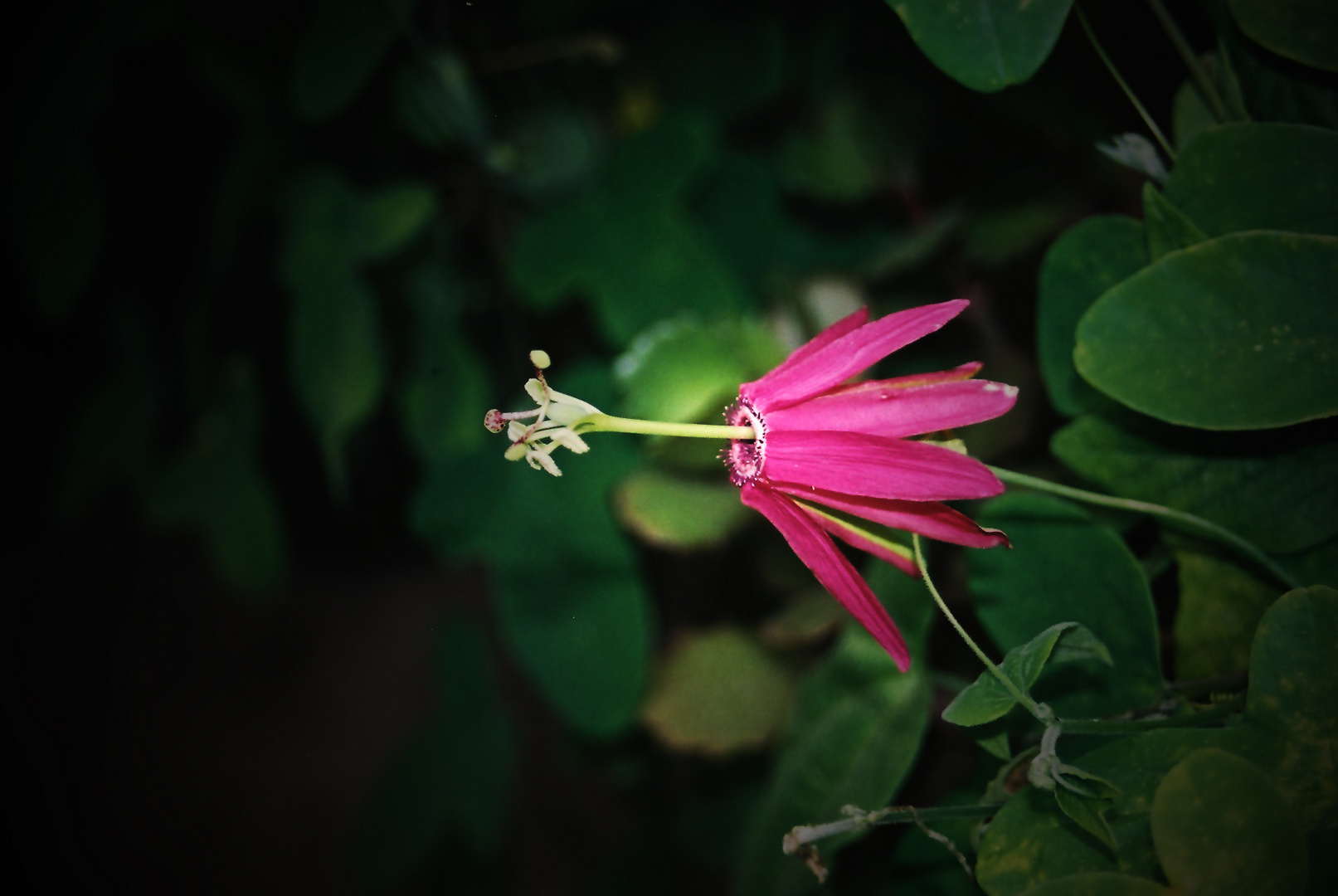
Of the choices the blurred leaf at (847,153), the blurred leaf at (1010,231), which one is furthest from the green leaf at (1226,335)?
the blurred leaf at (847,153)

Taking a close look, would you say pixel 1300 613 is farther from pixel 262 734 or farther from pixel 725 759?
pixel 262 734

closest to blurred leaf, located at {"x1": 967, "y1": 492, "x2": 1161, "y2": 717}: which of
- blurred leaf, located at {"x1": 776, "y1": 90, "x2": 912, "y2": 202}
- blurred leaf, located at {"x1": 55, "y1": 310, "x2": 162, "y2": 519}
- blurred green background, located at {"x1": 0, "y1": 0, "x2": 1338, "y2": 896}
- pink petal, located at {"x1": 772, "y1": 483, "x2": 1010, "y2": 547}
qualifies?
blurred green background, located at {"x1": 0, "y1": 0, "x2": 1338, "y2": 896}

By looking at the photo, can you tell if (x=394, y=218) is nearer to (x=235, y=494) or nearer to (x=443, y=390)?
(x=443, y=390)

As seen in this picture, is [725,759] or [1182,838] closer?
[1182,838]

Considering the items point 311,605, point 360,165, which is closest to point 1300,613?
point 360,165

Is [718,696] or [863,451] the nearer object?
[863,451]

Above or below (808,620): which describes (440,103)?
above

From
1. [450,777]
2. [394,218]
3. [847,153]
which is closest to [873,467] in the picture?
[847,153]

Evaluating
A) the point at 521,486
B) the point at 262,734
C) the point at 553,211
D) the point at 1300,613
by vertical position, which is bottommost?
the point at 262,734
